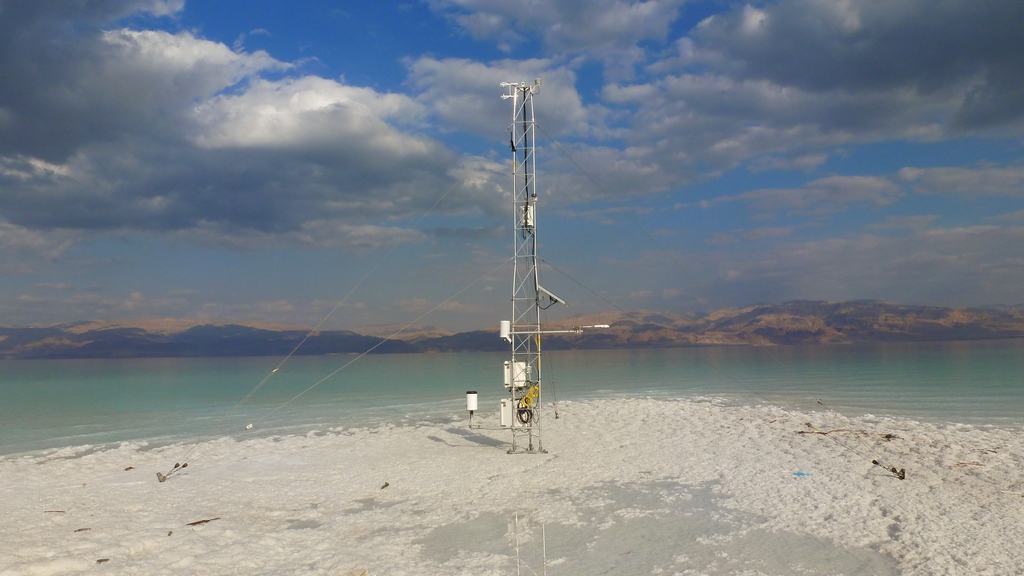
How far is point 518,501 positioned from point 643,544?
260 cm

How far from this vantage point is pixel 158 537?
811cm

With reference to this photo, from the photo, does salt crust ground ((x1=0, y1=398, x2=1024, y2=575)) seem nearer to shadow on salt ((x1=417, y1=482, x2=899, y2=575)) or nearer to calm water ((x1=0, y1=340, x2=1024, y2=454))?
shadow on salt ((x1=417, y1=482, x2=899, y2=575))

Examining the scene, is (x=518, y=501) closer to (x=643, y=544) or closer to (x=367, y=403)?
(x=643, y=544)

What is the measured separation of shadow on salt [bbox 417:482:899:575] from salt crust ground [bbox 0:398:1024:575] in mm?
39

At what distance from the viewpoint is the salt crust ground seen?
726cm

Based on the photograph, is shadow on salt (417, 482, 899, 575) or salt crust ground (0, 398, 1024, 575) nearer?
shadow on salt (417, 482, 899, 575)

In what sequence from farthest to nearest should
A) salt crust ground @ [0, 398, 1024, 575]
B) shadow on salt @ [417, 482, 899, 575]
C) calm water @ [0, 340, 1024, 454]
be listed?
calm water @ [0, 340, 1024, 454] → salt crust ground @ [0, 398, 1024, 575] → shadow on salt @ [417, 482, 899, 575]

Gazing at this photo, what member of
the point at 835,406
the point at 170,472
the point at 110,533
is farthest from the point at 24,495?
the point at 835,406

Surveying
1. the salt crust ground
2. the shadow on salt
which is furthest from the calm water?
the shadow on salt

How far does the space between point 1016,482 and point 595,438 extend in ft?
26.6

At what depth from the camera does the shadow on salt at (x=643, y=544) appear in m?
6.96

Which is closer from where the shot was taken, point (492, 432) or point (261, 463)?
point (261, 463)

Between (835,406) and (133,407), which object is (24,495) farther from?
(835,406)

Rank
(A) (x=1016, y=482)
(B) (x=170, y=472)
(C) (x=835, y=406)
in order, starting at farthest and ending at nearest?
1. (C) (x=835, y=406)
2. (B) (x=170, y=472)
3. (A) (x=1016, y=482)
